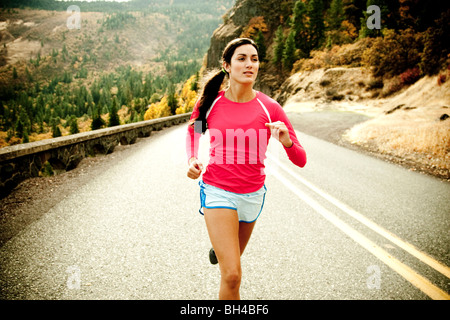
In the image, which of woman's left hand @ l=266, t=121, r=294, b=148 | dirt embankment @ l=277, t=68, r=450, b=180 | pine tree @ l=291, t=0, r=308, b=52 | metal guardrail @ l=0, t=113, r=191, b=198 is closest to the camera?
woman's left hand @ l=266, t=121, r=294, b=148

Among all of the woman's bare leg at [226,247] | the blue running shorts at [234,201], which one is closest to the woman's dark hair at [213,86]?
the blue running shorts at [234,201]

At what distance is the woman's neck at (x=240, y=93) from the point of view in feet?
6.57

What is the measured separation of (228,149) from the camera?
1.94 m

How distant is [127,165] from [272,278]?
17.8 feet

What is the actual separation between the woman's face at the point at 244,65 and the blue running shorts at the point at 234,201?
3.14 ft

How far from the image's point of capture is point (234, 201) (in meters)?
1.90

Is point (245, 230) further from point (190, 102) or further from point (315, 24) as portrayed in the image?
point (190, 102)

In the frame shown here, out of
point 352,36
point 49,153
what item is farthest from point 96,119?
point 49,153

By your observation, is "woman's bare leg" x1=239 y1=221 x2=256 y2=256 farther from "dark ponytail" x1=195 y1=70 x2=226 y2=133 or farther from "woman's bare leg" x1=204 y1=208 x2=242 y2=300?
"dark ponytail" x1=195 y1=70 x2=226 y2=133

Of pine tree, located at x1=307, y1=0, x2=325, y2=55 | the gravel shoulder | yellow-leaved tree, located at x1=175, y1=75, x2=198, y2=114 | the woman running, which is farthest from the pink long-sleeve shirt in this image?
yellow-leaved tree, located at x1=175, y1=75, x2=198, y2=114

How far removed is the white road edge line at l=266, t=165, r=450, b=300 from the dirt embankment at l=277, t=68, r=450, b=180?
15.6ft

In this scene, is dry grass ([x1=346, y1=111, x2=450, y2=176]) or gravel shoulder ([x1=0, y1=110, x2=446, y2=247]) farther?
dry grass ([x1=346, y1=111, x2=450, y2=176])

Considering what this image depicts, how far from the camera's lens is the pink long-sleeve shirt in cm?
193
